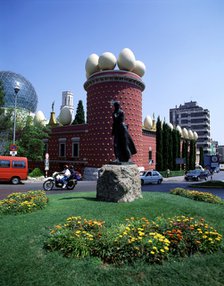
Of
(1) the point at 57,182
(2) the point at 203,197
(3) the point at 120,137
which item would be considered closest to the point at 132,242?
(3) the point at 120,137

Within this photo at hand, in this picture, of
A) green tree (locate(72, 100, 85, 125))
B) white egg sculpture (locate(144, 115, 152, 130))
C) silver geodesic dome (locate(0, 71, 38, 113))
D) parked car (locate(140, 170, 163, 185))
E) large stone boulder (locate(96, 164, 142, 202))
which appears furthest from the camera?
silver geodesic dome (locate(0, 71, 38, 113))

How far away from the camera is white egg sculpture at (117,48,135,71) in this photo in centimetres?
2872

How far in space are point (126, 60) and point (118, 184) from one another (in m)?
23.7

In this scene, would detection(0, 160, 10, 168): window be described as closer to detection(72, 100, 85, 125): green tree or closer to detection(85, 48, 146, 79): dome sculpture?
detection(85, 48, 146, 79): dome sculpture

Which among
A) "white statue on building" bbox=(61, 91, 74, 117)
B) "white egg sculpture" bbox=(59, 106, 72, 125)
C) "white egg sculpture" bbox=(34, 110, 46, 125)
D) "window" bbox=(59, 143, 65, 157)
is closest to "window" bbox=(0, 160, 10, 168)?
"window" bbox=(59, 143, 65, 157)

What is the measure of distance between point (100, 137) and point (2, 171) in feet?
43.5

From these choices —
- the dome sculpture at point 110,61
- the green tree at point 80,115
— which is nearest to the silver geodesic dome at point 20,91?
the green tree at point 80,115

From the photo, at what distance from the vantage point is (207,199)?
10312 millimetres

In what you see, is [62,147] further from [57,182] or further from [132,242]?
[132,242]

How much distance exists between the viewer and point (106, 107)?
29.1m

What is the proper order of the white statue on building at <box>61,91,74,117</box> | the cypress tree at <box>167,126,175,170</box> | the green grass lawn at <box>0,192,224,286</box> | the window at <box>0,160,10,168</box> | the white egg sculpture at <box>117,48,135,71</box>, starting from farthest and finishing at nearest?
the white statue on building at <box>61,91,74,117</box> → the cypress tree at <box>167,126,175,170</box> → the white egg sculpture at <box>117,48,135,71</box> → the window at <box>0,160,10,168</box> → the green grass lawn at <box>0,192,224,286</box>

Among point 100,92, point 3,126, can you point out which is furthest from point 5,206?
point 100,92

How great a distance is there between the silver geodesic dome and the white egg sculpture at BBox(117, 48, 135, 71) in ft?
167

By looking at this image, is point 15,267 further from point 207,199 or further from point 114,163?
point 207,199
